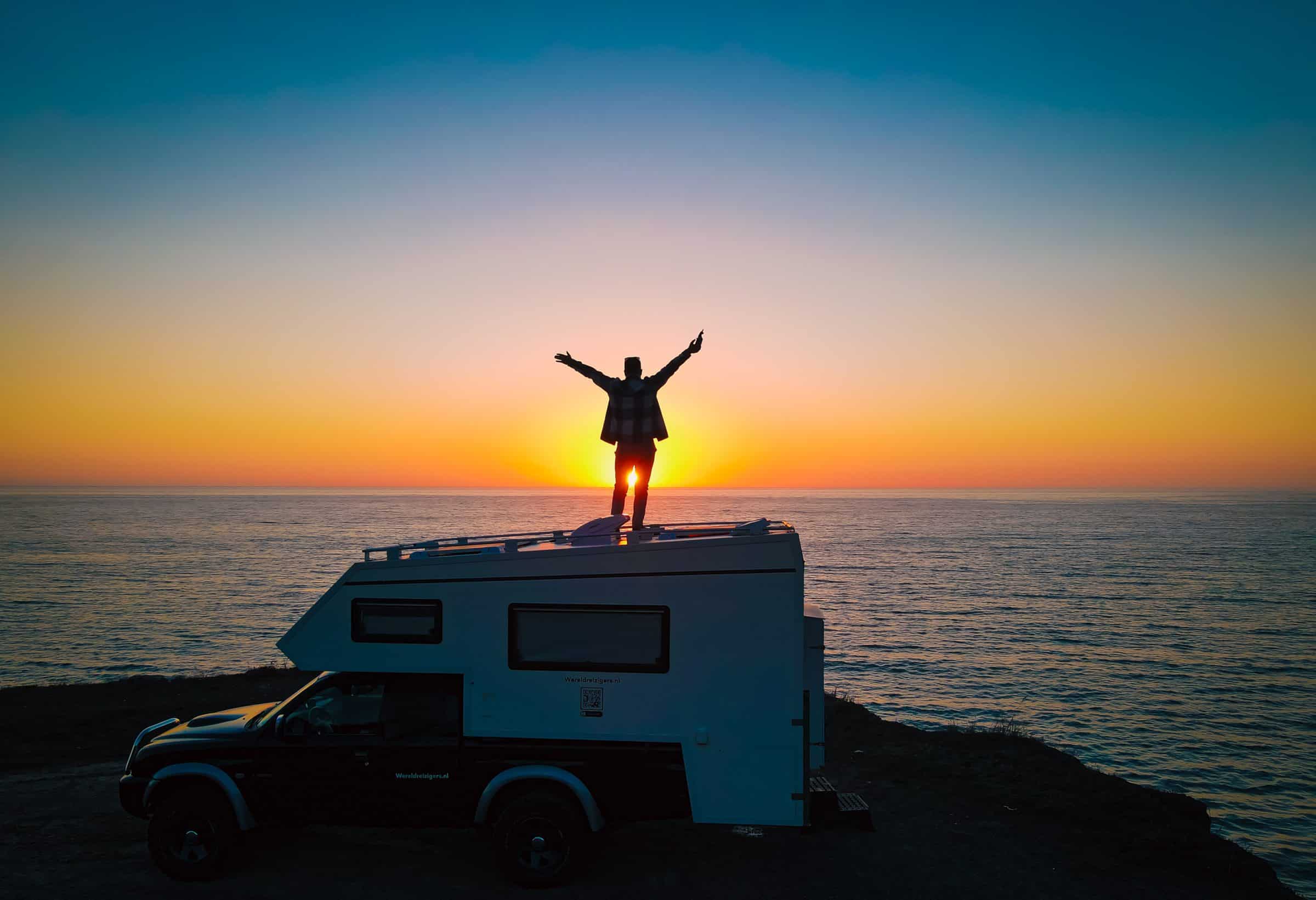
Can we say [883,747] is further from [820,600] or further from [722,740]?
[820,600]

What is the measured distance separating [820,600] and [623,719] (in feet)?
134

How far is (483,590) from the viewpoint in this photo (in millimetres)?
9328

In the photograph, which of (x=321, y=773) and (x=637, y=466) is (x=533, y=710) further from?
(x=637, y=466)

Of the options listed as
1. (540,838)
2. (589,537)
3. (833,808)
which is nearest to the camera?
(540,838)

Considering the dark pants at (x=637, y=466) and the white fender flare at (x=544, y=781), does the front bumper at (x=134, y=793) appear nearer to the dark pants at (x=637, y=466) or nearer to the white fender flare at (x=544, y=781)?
the white fender flare at (x=544, y=781)

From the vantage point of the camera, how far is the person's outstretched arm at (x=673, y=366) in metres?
12.2

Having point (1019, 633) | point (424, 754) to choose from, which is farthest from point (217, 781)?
point (1019, 633)

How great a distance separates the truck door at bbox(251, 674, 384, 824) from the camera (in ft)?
30.4

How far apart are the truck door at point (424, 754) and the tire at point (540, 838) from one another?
1.76 feet

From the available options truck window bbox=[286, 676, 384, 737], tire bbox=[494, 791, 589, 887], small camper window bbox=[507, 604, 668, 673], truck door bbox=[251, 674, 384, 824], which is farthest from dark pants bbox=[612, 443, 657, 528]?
truck door bbox=[251, 674, 384, 824]

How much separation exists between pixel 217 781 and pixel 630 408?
712cm

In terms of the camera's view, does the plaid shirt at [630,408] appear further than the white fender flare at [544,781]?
Yes

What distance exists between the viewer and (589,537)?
33.4 feet

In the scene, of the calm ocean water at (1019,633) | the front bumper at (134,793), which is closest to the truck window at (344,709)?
the front bumper at (134,793)
